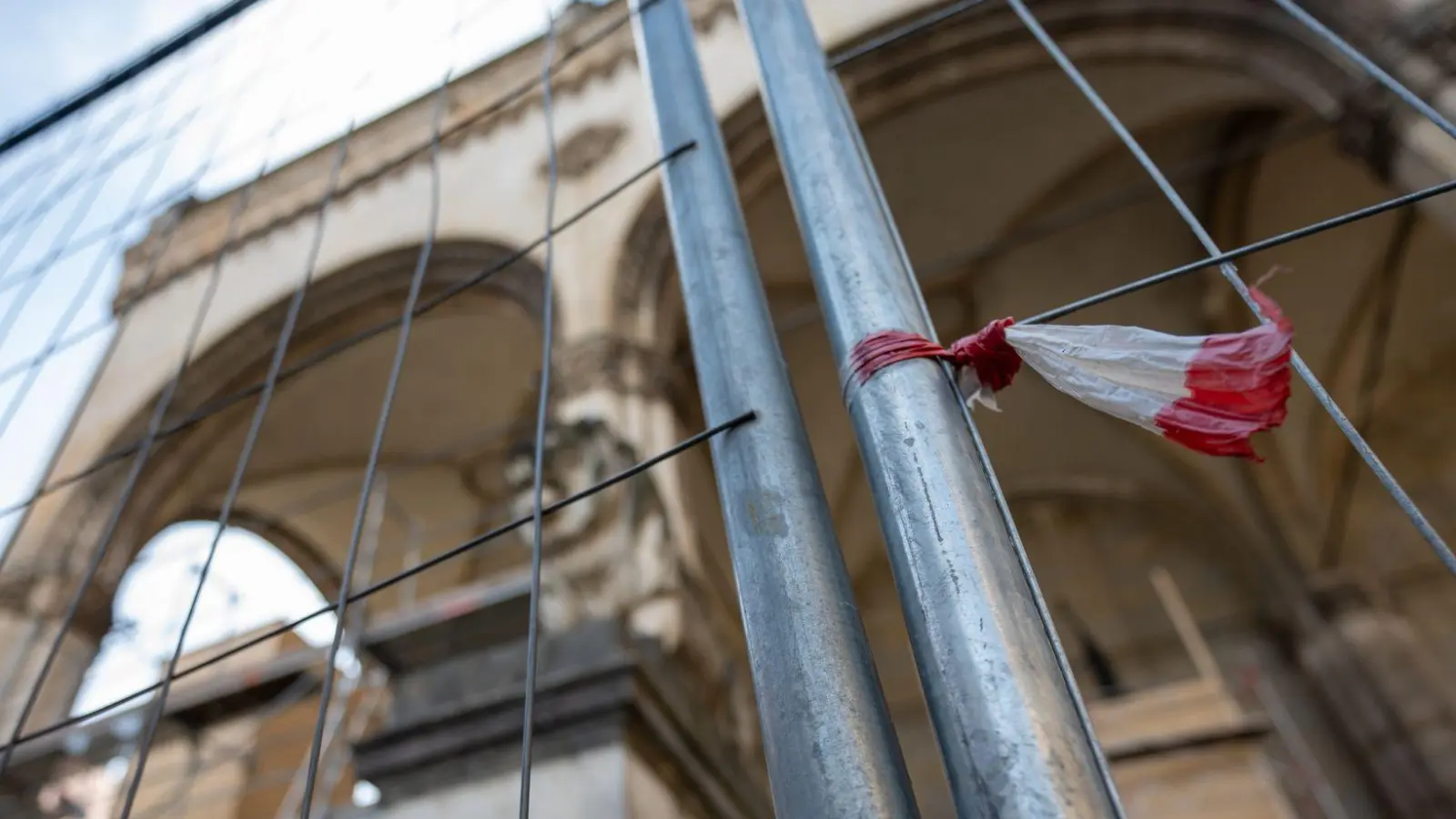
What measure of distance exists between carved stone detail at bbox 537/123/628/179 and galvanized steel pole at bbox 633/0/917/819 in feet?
12.2

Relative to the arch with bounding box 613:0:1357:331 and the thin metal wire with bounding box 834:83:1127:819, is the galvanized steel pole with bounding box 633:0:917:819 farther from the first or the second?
the arch with bounding box 613:0:1357:331

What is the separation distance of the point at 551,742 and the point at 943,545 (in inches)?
53.0

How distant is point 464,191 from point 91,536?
8.36 feet

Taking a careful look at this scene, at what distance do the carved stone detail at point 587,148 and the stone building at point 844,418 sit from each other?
0.07ft

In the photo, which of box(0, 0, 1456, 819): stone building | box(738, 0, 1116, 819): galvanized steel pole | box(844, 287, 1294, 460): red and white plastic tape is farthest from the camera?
box(0, 0, 1456, 819): stone building

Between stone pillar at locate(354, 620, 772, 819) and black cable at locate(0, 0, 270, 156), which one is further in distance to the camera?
black cable at locate(0, 0, 270, 156)

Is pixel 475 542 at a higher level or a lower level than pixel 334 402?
lower

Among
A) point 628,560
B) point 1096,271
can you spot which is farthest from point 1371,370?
point 628,560

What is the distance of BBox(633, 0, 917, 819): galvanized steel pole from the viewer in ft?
1.89

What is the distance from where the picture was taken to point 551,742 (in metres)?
1.74

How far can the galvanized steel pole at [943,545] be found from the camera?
0.49 m

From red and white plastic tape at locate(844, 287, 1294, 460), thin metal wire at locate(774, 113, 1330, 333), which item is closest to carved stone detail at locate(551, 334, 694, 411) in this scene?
thin metal wire at locate(774, 113, 1330, 333)

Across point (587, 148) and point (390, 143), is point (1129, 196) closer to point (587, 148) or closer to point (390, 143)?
point (587, 148)

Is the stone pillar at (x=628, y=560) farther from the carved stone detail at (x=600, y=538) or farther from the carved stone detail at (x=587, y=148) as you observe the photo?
the carved stone detail at (x=587, y=148)
